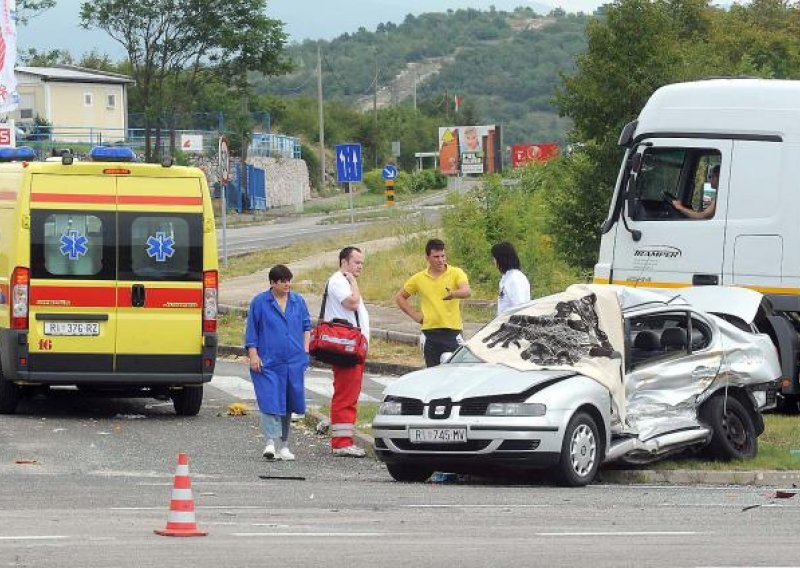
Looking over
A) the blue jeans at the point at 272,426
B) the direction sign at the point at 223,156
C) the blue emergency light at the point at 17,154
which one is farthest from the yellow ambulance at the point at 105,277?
the direction sign at the point at 223,156

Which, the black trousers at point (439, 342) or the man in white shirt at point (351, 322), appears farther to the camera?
the black trousers at point (439, 342)

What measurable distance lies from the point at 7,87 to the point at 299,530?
2219cm

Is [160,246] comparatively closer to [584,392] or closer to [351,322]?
[351,322]

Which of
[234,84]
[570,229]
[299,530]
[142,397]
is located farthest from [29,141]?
[299,530]

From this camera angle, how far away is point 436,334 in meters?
16.9

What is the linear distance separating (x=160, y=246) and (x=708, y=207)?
5855mm

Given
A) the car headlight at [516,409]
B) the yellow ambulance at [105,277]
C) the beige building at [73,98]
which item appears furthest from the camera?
the beige building at [73,98]

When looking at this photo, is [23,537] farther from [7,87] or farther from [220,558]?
[7,87]

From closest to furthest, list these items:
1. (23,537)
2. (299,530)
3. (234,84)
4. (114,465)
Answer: (23,537)
(299,530)
(114,465)
(234,84)

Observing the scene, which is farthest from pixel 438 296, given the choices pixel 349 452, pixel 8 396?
pixel 8 396

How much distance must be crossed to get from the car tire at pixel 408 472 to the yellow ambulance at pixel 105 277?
14.9ft

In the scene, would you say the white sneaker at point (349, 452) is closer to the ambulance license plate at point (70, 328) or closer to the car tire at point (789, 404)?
the ambulance license plate at point (70, 328)

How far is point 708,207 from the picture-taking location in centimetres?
1955

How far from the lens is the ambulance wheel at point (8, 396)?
18625 millimetres
